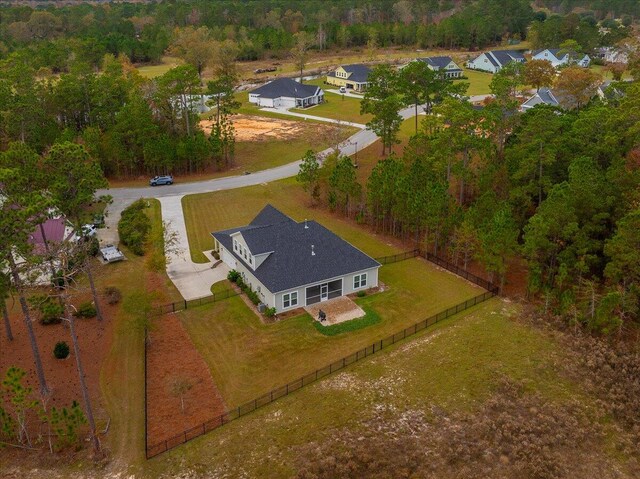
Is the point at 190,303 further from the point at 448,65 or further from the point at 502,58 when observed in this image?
the point at 502,58

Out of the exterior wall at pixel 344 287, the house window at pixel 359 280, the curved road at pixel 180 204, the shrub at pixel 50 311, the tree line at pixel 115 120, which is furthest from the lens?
the tree line at pixel 115 120

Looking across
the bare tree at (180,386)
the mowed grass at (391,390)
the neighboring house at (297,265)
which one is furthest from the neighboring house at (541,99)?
the bare tree at (180,386)

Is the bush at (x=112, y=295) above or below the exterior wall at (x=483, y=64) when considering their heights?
below

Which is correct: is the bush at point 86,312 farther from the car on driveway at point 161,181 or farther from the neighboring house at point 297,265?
the car on driveway at point 161,181

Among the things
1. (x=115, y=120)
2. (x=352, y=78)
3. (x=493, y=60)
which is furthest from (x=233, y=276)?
(x=493, y=60)

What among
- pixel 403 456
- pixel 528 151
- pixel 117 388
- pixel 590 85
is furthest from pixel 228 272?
pixel 590 85

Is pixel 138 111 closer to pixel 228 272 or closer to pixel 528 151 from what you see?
pixel 228 272

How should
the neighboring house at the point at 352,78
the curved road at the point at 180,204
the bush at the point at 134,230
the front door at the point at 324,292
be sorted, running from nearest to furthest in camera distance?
the front door at the point at 324,292 → the curved road at the point at 180,204 → the bush at the point at 134,230 → the neighboring house at the point at 352,78

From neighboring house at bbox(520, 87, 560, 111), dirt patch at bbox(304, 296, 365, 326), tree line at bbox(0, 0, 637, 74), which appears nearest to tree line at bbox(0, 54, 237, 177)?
dirt patch at bbox(304, 296, 365, 326)

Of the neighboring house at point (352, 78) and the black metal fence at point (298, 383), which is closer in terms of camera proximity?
the black metal fence at point (298, 383)
